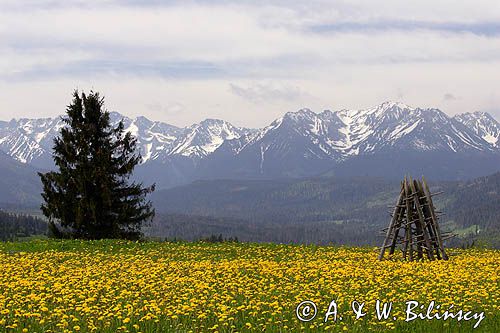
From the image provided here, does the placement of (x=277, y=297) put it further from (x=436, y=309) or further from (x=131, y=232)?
(x=131, y=232)

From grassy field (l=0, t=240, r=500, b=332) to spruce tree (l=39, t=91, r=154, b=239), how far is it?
53.8ft

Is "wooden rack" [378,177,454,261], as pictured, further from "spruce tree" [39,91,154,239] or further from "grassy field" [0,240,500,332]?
"spruce tree" [39,91,154,239]

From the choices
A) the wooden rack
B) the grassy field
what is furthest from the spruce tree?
the wooden rack

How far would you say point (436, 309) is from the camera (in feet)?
49.6

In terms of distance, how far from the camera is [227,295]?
627 inches

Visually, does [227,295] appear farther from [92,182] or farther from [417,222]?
[92,182]

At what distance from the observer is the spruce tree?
42344 millimetres

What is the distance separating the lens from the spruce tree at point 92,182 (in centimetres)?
4234

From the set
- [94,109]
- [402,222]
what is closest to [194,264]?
[402,222]

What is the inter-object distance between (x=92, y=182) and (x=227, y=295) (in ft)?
94.8

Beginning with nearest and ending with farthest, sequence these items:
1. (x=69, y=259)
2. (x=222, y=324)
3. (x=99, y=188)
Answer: (x=222, y=324), (x=69, y=259), (x=99, y=188)

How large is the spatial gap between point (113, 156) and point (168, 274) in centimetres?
2520

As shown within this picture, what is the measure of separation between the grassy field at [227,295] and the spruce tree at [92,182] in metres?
16.4

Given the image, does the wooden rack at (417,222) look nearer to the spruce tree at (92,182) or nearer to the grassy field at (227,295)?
the grassy field at (227,295)
